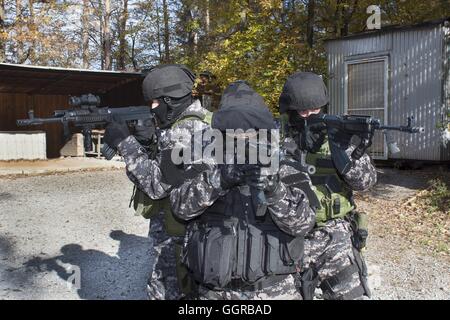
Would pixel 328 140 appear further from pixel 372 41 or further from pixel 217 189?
pixel 372 41

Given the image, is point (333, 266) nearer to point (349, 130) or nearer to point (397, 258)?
point (349, 130)

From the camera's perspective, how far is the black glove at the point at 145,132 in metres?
3.14

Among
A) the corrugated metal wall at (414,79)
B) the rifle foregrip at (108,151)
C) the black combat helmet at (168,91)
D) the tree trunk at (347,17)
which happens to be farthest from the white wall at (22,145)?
the black combat helmet at (168,91)

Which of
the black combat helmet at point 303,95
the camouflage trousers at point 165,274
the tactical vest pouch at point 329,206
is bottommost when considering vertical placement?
the camouflage trousers at point 165,274

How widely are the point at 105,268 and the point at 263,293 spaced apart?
3247 mm

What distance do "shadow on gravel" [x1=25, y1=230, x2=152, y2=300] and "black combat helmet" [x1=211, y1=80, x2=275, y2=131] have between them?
2.64 m

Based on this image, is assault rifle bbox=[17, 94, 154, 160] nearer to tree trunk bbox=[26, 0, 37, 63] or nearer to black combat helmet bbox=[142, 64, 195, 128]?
black combat helmet bbox=[142, 64, 195, 128]

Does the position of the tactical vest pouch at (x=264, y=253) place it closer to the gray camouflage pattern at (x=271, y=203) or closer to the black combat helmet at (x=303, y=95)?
the gray camouflage pattern at (x=271, y=203)

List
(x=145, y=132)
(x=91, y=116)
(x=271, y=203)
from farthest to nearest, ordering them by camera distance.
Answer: (x=91, y=116) < (x=145, y=132) < (x=271, y=203)

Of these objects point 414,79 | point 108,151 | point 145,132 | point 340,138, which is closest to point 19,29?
point 414,79

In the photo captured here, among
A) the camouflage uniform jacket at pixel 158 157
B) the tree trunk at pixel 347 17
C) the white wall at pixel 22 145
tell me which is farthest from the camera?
the tree trunk at pixel 347 17

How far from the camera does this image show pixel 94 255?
5.52 meters

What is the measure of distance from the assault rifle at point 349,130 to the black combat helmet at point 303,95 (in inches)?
6.4

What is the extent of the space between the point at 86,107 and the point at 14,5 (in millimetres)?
19999
